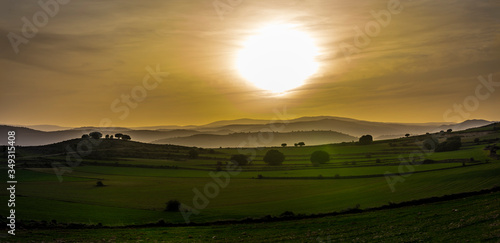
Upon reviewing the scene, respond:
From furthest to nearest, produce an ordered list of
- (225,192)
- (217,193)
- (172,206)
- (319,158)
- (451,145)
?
(319,158), (451,145), (217,193), (225,192), (172,206)

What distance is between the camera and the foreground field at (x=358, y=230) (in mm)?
21984

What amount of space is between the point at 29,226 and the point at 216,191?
41.4m

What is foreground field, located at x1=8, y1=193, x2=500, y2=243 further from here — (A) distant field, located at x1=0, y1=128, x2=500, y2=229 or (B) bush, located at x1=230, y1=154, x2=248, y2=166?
(B) bush, located at x1=230, y1=154, x2=248, y2=166

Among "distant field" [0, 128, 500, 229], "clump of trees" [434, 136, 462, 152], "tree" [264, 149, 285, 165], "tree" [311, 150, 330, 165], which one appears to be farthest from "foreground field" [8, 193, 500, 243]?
"clump of trees" [434, 136, 462, 152]

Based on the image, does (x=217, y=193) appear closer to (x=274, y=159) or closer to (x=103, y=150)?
(x=274, y=159)

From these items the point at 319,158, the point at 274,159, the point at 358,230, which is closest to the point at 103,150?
the point at 274,159

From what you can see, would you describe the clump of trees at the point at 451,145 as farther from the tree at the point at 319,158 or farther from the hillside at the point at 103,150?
the hillside at the point at 103,150

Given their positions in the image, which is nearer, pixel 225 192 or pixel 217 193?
pixel 225 192

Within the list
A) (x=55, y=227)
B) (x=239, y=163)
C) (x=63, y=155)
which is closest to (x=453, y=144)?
(x=239, y=163)

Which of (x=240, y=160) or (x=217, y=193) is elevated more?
(x=240, y=160)

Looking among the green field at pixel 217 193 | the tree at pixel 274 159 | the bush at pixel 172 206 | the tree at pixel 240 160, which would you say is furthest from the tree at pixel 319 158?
the bush at pixel 172 206

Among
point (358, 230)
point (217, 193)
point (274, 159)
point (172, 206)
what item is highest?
point (274, 159)

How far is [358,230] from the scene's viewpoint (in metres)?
26.2

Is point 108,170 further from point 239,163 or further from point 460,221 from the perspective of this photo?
point 460,221
